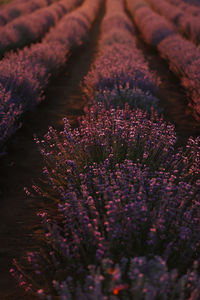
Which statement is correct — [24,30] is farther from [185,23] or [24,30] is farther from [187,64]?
[185,23]

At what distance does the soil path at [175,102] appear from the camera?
4.73 metres

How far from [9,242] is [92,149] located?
113 cm

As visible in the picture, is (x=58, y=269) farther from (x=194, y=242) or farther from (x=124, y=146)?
(x=124, y=146)

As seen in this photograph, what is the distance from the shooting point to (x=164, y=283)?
1383 mm

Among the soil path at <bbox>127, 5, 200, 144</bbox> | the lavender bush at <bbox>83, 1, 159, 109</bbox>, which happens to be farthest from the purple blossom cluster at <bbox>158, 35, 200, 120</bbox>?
the lavender bush at <bbox>83, 1, 159, 109</bbox>

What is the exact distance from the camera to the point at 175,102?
19.4 ft

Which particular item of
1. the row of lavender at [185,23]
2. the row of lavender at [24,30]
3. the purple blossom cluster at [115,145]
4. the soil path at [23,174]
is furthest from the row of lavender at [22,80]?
Answer: the row of lavender at [185,23]

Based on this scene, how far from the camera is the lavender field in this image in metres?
1.78

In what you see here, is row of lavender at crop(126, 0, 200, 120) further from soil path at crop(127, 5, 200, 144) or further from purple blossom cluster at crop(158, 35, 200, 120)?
soil path at crop(127, 5, 200, 144)

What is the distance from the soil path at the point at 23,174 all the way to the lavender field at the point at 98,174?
0.01 meters

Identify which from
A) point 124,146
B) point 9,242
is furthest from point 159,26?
point 9,242

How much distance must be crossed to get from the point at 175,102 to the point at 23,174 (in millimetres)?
3507

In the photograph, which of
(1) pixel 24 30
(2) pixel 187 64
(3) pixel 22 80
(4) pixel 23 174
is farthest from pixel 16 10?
(4) pixel 23 174

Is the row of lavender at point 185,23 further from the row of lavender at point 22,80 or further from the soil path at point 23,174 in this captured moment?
the soil path at point 23,174
